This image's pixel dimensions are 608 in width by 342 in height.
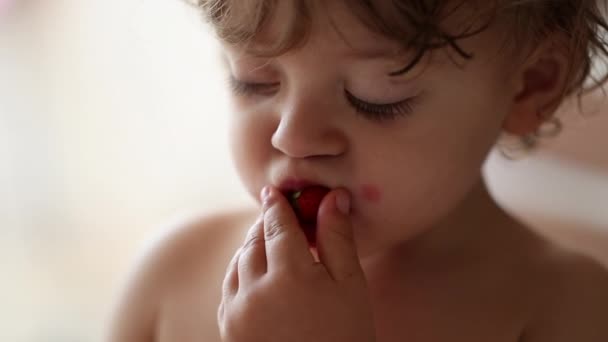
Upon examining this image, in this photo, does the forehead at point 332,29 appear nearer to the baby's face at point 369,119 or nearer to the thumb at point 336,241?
the baby's face at point 369,119

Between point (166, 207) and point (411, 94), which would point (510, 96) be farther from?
point (166, 207)

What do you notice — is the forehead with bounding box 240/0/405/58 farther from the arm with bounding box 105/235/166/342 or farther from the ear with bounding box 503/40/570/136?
the arm with bounding box 105/235/166/342

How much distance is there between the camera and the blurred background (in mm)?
1183

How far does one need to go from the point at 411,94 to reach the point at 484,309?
0.28 meters

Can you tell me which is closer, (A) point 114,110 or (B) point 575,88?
(B) point 575,88

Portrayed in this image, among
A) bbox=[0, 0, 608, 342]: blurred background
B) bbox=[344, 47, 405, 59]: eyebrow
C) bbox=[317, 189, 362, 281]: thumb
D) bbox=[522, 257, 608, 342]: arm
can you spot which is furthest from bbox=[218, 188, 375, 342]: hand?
bbox=[0, 0, 608, 342]: blurred background

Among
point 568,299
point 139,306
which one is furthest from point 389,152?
point 139,306

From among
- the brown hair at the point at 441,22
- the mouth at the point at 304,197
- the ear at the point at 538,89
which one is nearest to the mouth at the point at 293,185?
the mouth at the point at 304,197

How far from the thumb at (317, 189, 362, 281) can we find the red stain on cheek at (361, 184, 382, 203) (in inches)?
0.9

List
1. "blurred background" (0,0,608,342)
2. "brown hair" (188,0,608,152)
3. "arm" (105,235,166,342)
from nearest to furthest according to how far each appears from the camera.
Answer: "brown hair" (188,0,608,152)
"arm" (105,235,166,342)
"blurred background" (0,0,608,342)

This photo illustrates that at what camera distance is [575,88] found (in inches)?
30.2

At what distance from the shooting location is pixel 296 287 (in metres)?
0.57

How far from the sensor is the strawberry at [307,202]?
0.61 m

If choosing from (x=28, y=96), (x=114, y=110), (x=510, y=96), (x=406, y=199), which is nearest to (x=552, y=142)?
(x=510, y=96)
